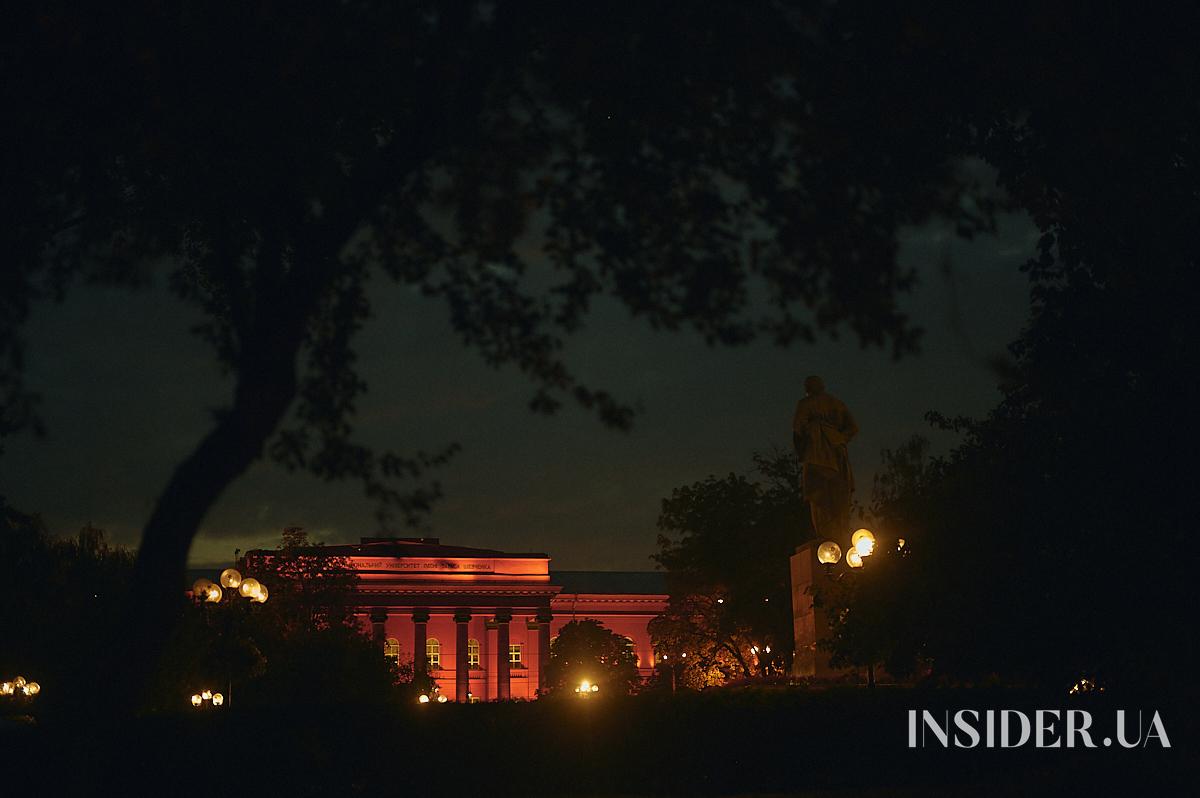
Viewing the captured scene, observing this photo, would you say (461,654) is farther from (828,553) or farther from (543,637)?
(828,553)

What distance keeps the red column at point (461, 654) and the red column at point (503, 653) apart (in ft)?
6.83

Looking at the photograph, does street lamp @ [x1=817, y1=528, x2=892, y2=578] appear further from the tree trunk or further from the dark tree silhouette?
the tree trunk

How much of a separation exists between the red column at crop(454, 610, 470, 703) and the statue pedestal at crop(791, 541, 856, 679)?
65.0 metres

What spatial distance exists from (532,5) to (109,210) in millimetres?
4137

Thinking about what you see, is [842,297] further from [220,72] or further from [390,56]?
[220,72]

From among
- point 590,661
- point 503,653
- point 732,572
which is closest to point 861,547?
point 732,572

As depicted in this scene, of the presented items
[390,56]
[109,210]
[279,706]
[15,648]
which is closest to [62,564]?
[15,648]

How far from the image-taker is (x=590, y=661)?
247 feet

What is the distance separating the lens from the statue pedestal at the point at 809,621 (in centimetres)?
2066

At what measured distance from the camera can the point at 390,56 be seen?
8.25 meters

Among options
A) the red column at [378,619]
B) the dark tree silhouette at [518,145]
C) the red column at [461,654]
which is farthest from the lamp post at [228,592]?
the red column at [461,654]

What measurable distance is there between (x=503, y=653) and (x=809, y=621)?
67.6 metres

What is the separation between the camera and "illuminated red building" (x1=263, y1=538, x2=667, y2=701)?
3327 inches

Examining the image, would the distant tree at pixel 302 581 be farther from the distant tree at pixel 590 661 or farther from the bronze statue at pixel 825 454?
the bronze statue at pixel 825 454
